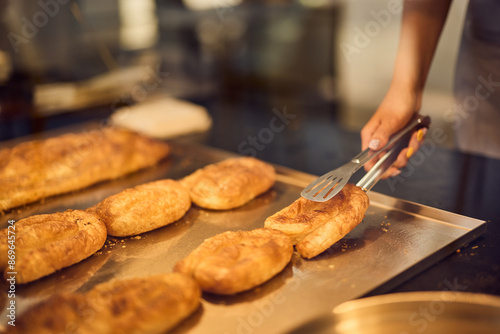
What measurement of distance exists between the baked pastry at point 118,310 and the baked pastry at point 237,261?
94mm

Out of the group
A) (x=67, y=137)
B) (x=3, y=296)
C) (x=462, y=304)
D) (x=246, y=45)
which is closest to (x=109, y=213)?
(x=3, y=296)

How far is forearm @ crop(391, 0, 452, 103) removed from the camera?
216 cm

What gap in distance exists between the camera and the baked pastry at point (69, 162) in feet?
7.12

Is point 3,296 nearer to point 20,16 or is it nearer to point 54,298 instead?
point 54,298

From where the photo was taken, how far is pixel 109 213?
1832 millimetres

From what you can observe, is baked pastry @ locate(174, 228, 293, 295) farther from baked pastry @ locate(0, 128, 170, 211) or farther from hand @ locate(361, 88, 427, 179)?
baked pastry @ locate(0, 128, 170, 211)

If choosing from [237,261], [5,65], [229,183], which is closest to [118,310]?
[237,261]

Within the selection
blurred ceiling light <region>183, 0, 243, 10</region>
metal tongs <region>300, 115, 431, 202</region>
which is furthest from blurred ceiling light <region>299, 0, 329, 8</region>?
metal tongs <region>300, 115, 431, 202</region>

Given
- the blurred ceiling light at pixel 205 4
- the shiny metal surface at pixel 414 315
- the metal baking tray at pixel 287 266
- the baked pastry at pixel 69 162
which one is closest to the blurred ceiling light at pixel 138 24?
the blurred ceiling light at pixel 205 4

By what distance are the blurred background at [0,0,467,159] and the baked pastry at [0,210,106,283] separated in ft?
3.91

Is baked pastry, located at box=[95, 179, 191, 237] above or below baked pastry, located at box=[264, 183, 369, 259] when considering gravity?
below

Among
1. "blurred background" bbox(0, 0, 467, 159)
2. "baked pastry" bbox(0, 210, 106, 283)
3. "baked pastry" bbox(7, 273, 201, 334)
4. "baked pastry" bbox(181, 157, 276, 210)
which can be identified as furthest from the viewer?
"blurred background" bbox(0, 0, 467, 159)

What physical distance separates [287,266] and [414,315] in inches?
17.1

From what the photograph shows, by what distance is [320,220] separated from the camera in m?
1.69
